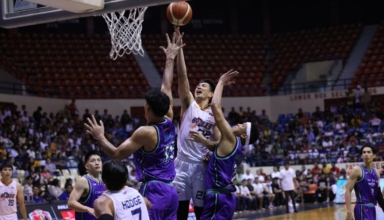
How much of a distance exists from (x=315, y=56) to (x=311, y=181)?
8.24 m

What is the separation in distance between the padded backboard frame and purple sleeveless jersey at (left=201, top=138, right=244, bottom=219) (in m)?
1.57

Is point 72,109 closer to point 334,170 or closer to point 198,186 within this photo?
point 334,170

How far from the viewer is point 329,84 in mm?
26094

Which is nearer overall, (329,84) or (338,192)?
(338,192)

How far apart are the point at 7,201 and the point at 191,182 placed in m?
3.78

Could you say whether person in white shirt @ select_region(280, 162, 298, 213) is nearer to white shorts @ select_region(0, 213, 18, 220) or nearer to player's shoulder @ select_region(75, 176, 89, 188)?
white shorts @ select_region(0, 213, 18, 220)

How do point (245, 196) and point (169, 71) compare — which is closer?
point (169, 71)

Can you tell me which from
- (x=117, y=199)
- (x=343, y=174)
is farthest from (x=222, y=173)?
(x=343, y=174)

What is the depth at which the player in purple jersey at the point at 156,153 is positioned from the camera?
16.6ft

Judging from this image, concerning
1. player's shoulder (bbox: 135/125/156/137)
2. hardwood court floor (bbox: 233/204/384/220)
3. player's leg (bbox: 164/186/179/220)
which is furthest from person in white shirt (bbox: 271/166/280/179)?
player's shoulder (bbox: 135/125/156/137)

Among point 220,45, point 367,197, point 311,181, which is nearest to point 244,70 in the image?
point 220,45

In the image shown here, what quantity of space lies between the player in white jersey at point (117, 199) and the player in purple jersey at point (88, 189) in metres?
1.87

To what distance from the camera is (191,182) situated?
625cm

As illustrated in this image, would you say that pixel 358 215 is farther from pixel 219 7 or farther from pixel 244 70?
pixel 219 7
